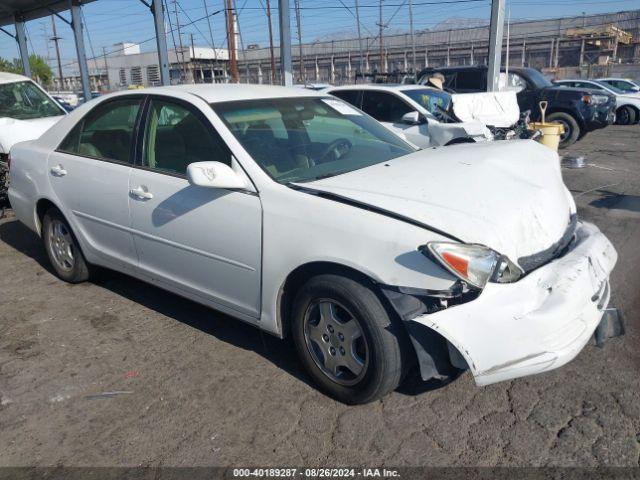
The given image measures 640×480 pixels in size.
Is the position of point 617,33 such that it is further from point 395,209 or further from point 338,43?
point 395,209

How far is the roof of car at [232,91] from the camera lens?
11.9 feet

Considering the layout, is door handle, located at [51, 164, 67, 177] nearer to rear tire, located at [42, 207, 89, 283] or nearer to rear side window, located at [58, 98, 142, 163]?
rear side window, located at [58, 98, 142, 163]

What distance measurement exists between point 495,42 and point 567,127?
9.32 ft

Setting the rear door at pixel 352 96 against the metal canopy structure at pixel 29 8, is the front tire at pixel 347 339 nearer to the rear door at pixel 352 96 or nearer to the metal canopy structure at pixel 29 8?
the rear door at pixel 352 96

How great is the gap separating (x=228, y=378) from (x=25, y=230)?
15.3 feet

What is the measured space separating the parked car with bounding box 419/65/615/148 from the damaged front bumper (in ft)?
36.9

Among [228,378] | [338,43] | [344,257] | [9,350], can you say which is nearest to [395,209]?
[344,257]

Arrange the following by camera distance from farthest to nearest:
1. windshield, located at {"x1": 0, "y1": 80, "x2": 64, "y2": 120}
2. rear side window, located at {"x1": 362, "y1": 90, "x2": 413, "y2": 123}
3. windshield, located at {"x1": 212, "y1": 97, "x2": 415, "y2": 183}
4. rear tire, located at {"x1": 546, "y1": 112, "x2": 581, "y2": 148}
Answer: rear tire, located at {"x1": 546, "y1": 112, "x2": 581, "y2": 148} < rear side window, located at {"x1": 362, "y1": 90, "x2": 413, "y2": 123} < windshield, located at {"x1": 0, "y1": 80, "x2": 64, "y2": 120} < windshield, located at {"x1": 212, "y1": 97, "x2": 415, "y2": 183}

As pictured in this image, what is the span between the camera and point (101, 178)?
13.0 feet

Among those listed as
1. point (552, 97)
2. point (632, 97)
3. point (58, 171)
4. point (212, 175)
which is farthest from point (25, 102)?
point (632, 97)

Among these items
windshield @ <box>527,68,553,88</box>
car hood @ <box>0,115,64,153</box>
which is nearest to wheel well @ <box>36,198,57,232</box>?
car hood @ <box>0,115,64,153</box>

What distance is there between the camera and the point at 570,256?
2.85 meters

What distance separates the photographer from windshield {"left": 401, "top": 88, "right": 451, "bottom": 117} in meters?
9.23

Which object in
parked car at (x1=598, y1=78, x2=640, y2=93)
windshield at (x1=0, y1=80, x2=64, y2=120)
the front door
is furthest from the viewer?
parked car at (x1=598, y1=78, x2=640, y2=93)
